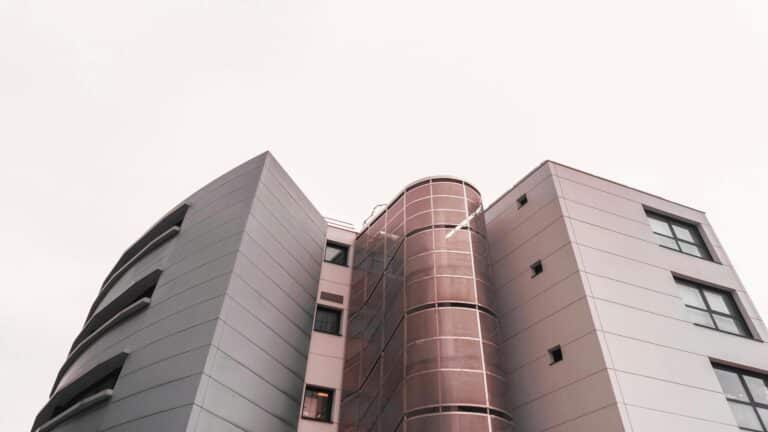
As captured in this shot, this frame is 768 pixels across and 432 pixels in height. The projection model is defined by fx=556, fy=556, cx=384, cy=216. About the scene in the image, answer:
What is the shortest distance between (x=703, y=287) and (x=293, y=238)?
15.1 metres

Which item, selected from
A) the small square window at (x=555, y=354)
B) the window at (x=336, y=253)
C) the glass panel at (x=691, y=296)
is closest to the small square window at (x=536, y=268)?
the small square window at (x=555, y=354)

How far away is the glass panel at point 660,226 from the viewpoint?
2066 cm

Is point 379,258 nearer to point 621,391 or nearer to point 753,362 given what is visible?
point 621,391

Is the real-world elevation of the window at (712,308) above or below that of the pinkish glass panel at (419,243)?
Answer: below

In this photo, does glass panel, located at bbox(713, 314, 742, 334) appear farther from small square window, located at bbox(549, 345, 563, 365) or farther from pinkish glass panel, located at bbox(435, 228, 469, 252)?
pinkish glass panel, located at bbox(435, 228, 469, 252)

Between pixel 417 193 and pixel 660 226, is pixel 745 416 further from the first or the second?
pixel 417 193

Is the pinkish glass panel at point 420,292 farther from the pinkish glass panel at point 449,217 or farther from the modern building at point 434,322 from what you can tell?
the pinkish glass panel at point 449,217

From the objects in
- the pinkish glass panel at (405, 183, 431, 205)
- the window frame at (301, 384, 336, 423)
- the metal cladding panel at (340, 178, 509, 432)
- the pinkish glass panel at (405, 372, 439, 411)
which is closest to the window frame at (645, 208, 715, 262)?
the metal cladding panel at (340, 178, 509, 432)

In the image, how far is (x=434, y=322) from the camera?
1741 cm

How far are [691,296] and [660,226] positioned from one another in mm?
3324

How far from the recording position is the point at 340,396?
19422mm

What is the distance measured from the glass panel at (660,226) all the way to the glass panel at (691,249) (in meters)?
0.62

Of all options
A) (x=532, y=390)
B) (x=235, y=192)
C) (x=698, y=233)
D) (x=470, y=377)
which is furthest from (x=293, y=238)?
(x=698, y=233)

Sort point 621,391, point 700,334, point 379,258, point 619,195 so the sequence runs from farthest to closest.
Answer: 1. point 379,258
2. point 619,195
3. point 700,334
4. point 621,391
